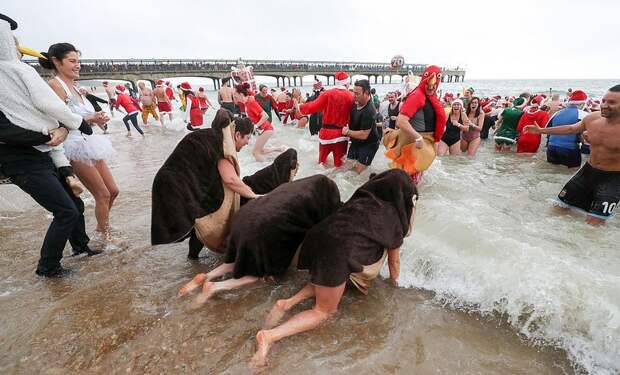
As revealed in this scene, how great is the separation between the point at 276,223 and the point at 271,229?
0.06 meters

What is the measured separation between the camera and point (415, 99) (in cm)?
374

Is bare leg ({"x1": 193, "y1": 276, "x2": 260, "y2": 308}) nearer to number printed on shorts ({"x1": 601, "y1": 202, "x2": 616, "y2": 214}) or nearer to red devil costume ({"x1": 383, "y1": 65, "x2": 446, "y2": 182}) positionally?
red devil costume ({"x1": 383, "y1": 65, "x2": 446, "y2": 182})

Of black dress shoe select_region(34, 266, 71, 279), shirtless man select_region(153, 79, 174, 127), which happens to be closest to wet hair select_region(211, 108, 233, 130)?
black dress shoe select_region(34, 266, 71, 279)

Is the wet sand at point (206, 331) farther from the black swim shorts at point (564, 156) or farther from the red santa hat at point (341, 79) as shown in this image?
Result: the black swim shorts at point (564, 156)

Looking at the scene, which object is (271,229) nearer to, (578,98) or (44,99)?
(44,99)

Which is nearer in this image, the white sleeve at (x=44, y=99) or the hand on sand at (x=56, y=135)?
the white sleeve at (x=44, y=99)

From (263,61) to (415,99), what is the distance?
4652cm

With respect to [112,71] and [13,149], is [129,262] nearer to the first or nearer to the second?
[13,149]

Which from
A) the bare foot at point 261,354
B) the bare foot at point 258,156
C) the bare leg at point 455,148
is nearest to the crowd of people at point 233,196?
the bare foot at point 261,354

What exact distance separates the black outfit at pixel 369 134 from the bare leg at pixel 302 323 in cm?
290

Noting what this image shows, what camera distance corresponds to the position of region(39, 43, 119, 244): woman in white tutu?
2.65m

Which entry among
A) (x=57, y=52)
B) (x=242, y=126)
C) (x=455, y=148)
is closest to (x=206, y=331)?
(x=242, y=126)

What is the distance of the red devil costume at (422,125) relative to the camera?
3.74 m

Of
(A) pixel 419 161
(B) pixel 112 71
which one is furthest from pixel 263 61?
(A) pixel 419 161
